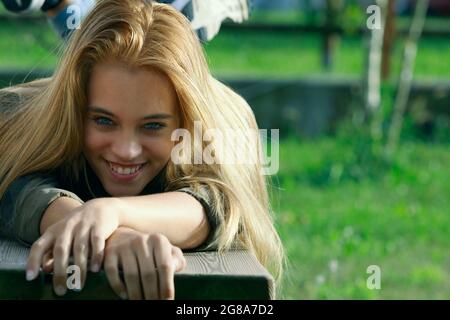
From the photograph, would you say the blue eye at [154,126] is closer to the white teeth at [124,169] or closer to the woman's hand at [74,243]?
the white teeth at [124,169]

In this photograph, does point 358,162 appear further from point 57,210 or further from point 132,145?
point 57,210

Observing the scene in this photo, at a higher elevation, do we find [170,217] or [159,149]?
[159,149]

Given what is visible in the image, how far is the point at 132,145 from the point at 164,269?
523 mm

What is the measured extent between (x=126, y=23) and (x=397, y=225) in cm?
368

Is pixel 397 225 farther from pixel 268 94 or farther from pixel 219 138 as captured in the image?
pixel 219 138

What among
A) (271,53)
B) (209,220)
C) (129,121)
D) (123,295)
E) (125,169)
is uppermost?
(271,53)

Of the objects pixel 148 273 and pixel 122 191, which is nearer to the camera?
pixel 148 273

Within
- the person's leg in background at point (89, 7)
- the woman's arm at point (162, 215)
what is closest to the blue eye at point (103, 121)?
the woman's arm at point (162, 215)

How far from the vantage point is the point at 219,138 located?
2566mm

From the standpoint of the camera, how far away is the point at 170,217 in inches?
89.5

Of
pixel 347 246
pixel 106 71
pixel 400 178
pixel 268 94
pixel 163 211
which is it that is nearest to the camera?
pixel 163 211

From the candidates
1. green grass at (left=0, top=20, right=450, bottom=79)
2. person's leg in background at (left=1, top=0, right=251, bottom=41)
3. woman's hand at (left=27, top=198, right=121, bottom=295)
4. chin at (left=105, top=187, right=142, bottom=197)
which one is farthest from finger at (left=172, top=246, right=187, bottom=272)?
green grass at (left=0, top=20, right=450, bottom=79)

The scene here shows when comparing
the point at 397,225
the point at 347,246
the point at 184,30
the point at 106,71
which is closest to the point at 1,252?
the point at 106,71

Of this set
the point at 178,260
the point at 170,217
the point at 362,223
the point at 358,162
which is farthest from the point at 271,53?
the point at 178,260
